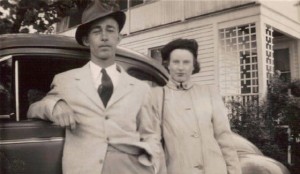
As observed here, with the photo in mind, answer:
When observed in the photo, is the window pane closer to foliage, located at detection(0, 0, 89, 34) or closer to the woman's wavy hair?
foliage, located at detection(0, 0, 89, 34)

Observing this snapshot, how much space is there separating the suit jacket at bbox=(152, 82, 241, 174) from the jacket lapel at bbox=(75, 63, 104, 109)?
0.30 meters

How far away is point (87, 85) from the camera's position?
5.67ft

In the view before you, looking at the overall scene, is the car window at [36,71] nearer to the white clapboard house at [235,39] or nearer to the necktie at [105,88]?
the necktie at [105,88]

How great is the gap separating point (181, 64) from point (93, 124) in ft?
1.69

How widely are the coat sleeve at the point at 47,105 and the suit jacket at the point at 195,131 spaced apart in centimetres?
46

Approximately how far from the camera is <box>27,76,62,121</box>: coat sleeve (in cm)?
166

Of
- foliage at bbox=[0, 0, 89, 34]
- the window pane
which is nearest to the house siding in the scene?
the window pane

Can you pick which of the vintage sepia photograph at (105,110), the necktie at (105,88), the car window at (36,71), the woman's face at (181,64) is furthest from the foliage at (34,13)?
the woman's face at (181,64)

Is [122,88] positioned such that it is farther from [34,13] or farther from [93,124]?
[34,13]

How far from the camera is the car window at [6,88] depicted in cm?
173

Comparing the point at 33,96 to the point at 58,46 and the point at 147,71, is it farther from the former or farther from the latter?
the point at 147,71

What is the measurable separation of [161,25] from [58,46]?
13.8 feet

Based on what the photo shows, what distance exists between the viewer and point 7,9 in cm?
246

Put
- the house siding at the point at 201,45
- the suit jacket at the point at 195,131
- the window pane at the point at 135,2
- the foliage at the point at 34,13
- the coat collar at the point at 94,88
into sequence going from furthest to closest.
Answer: the window pane at the point at 135,2, the house siding at the point at 201,45, the foliage at the point at 34,13, the suit jacket at the point at 195,131, the coat collar at the point at 94,88
